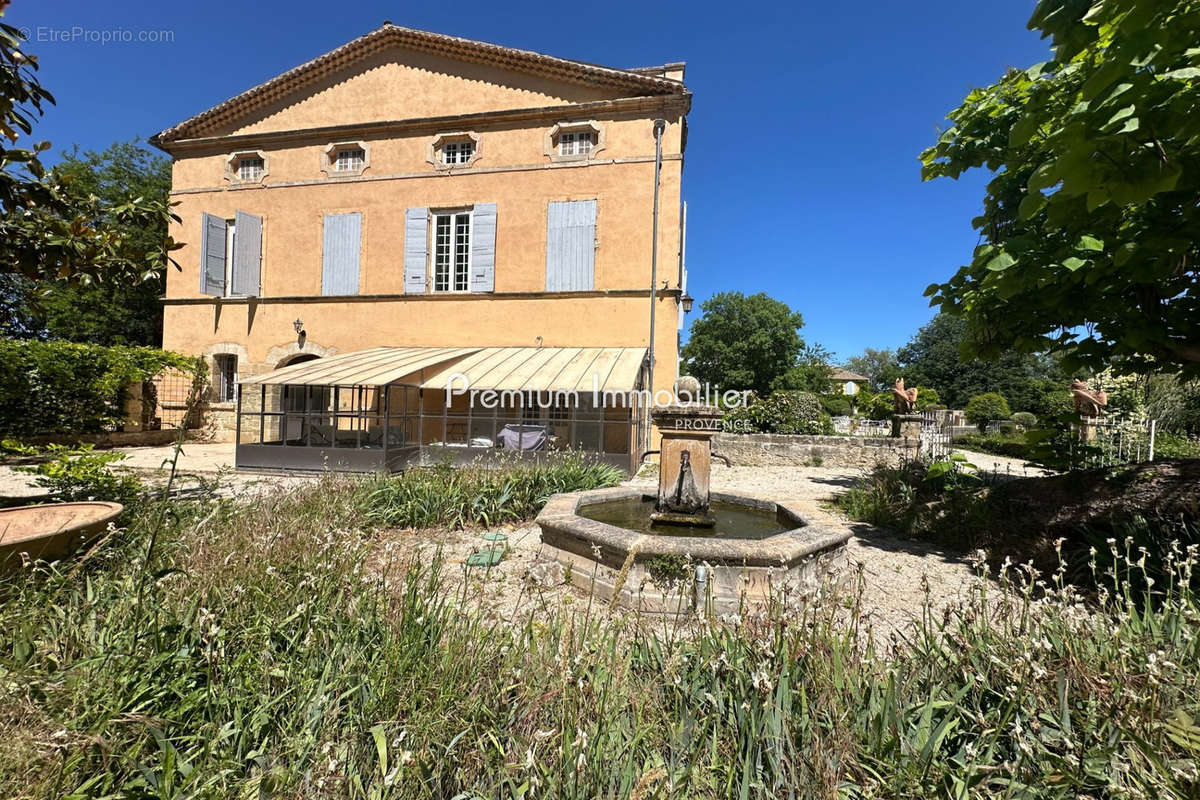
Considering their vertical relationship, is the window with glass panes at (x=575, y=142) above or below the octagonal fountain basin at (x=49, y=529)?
above

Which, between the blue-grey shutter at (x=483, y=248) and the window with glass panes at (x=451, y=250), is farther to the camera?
the window with glass panes at (x=451, y=250)

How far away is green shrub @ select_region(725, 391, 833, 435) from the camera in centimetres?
1325

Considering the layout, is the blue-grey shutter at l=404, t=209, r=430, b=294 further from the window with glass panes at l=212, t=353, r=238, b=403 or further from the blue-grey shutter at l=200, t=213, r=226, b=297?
the window with glass panes at l=212, t=353, r=238, b=403

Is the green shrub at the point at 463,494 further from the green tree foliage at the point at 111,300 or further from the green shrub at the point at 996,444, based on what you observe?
the green tree foliage at the point at 111,300

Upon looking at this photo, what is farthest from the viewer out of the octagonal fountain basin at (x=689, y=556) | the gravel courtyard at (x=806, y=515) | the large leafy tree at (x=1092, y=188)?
the octagonal fountain basin at (x=689, y=556)

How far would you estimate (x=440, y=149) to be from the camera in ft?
41.2

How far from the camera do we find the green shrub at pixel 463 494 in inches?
206

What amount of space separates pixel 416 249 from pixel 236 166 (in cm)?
588

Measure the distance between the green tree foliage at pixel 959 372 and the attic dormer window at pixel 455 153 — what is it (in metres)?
30.5

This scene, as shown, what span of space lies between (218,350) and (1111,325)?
16.9m

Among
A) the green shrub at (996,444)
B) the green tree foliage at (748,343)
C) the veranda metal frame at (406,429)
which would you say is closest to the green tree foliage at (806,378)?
the green tree foliage at (748,343)

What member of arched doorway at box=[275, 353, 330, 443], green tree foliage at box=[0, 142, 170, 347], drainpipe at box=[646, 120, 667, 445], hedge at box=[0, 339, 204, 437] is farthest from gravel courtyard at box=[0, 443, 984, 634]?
green tree foliage at box=[0, 142, 170, 347]

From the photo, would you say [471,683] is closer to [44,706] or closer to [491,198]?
[44,706]

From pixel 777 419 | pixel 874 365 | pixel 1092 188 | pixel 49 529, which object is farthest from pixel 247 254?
pixel 874 365
